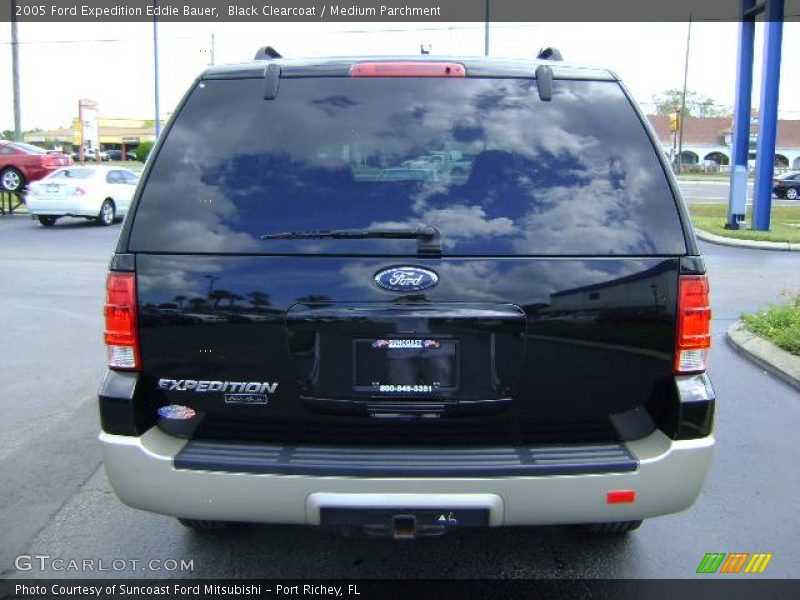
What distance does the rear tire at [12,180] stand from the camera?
72.2ft

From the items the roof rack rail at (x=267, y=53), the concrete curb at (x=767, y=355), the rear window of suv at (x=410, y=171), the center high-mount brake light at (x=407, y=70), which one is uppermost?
the roof rack rail at (x=267, y=53)

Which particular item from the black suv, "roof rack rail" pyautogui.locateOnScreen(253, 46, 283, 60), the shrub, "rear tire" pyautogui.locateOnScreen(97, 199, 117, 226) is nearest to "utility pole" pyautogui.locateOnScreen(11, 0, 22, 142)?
"rear tire" pyautogui.locateOnScreen(97, 199, 117, 226)

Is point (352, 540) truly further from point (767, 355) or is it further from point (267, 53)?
point (767, 355)

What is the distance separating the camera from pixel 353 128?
9.04 ft

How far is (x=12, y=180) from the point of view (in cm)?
2206

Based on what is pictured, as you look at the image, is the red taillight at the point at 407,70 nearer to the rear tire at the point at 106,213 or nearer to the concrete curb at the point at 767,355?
the concrete curb at the point at 767,355

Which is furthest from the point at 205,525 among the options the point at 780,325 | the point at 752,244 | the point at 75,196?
the point at 75,196

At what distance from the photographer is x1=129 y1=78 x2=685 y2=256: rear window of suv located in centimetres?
258

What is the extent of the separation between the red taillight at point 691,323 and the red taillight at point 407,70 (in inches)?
44.1

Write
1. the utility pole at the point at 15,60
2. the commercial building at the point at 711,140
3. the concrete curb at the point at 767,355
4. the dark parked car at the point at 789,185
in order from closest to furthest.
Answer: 1. the concrete curb at the point at 767,355
2. the utility pole at the point at 15,60
3. the dark parked car at the point at 789,185
4. the commercial building at the point at 711,140

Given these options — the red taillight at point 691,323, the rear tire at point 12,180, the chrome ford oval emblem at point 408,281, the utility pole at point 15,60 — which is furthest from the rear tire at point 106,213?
the red taillight at point 691,323

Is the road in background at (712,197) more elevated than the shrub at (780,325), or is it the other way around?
the road in background at (712,197)

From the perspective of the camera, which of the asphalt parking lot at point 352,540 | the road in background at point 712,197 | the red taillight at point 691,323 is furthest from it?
the road in background at point 712,197

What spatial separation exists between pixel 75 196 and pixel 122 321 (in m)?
17.0
